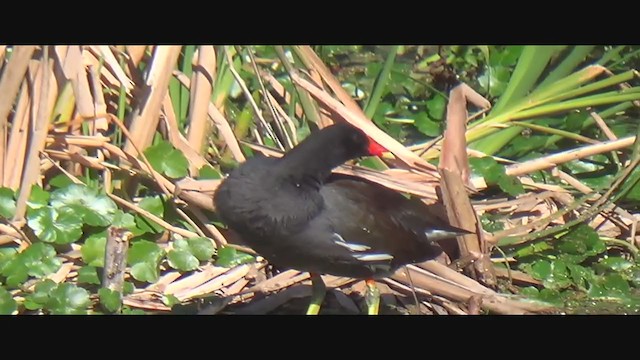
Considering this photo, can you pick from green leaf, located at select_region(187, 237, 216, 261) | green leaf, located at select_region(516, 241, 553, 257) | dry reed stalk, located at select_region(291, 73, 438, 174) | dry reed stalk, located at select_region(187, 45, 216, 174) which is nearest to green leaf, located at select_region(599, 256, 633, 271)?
green leaf, located at select_region(516, 241, 553, 257)

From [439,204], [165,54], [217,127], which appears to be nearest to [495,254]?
[439,204]

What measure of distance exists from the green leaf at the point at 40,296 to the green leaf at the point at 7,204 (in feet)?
1.09

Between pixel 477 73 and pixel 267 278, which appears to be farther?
pixel 477 73

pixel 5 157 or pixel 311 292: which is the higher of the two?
pixel 5 157

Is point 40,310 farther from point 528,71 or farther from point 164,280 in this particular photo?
point 528,71

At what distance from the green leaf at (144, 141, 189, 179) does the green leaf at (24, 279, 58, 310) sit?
557 millimetres

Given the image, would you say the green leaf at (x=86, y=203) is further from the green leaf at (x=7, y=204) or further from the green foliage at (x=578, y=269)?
the green foliage at (x=578, y=269)

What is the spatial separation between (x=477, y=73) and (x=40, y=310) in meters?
2.24

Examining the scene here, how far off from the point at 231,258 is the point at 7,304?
721 millimetres

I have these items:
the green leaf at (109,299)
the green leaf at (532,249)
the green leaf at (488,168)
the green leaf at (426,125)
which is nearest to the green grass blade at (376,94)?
the green leaf at (426,125)

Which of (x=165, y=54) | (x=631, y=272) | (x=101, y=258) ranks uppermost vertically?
(x=165, y=54)

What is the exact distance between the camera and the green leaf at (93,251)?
322 centimetres

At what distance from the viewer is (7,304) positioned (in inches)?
117

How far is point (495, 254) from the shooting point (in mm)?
3477
